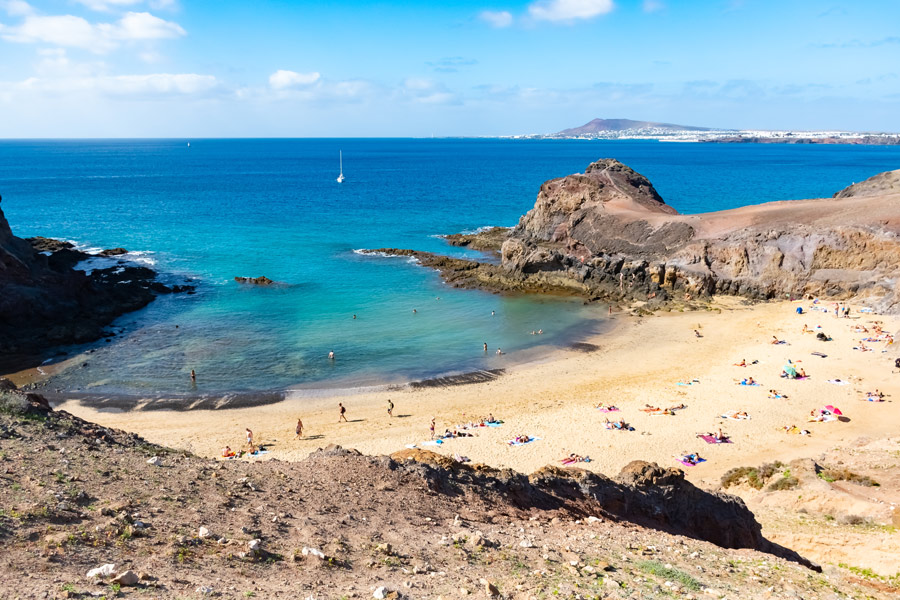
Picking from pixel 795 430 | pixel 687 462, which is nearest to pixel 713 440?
pixel 687 462

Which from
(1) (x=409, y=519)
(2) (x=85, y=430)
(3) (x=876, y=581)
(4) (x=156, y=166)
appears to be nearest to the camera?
(1) (x=409, y=519)

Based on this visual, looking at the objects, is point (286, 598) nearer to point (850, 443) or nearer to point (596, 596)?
point (596, 596)

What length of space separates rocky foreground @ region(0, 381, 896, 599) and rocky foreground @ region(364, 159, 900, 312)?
3399cm

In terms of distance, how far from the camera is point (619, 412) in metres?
28.1

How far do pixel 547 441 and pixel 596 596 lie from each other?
16.3m

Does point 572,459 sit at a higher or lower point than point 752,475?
lower

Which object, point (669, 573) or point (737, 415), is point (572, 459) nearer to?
point (737, 415)

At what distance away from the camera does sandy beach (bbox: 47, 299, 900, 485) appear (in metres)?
24.5

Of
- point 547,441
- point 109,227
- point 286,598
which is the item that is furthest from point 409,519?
point 109,227

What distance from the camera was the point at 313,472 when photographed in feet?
45.1

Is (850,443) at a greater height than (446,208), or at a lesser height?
lesser

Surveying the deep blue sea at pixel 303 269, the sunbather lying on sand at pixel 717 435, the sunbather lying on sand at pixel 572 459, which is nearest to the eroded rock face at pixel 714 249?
the deep blue sea at pixel 303 269

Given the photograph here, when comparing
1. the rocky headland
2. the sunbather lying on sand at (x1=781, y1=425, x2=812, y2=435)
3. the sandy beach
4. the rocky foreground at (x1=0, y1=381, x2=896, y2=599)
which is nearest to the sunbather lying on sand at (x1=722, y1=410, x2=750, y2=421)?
the sandy beach

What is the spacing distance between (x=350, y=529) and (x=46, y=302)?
37787 millimetres
